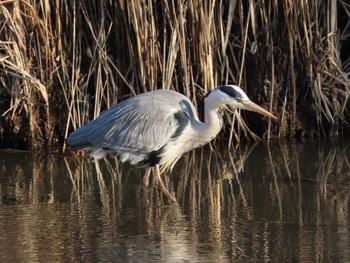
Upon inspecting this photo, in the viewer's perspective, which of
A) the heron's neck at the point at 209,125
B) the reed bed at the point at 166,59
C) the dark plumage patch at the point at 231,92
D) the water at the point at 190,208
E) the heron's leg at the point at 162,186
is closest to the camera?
the water at the point at 190,208

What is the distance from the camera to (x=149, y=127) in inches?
268

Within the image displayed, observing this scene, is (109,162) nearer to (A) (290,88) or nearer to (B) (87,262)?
(A) (290,88)

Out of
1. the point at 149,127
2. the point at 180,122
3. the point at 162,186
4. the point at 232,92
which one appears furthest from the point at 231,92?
the point at 162,186

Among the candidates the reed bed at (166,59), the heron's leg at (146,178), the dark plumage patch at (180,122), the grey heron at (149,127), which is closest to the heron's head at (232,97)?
the grey heron at (149,127)

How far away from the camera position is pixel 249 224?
571 cm

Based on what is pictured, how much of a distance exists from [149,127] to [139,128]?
0.25 feet

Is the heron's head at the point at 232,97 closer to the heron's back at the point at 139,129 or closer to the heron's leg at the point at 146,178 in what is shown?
the heron's back at the point at 139,129

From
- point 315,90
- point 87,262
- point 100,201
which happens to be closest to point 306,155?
point 315,90

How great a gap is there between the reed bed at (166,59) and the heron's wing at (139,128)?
1.19 m

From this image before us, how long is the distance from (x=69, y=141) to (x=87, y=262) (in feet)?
6.71

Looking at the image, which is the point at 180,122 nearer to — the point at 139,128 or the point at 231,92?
the point at 139,128

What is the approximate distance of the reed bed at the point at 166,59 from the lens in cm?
802

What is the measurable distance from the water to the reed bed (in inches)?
14.3

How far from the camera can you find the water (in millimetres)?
5133
